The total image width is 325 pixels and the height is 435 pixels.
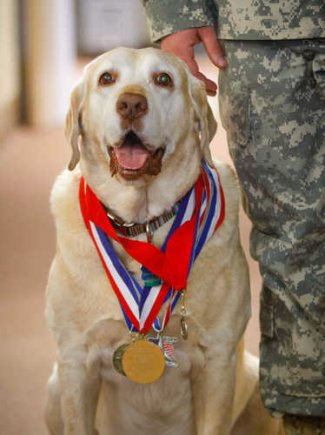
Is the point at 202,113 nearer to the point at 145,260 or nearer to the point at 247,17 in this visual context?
the point at 247,17

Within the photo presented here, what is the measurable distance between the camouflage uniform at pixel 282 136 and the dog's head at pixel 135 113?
8cm

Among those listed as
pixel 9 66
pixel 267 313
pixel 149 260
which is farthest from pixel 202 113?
pixel 9 66

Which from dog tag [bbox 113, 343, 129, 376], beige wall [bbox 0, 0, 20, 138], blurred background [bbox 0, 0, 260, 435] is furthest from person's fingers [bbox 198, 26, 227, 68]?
beige wall [bbox 0, 0, 20, 138]

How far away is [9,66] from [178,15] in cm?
520

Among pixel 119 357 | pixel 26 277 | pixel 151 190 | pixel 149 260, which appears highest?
pixel 151 190

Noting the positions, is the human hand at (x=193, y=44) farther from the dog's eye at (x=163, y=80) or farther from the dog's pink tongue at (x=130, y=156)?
the dog's pink tongue at (x=130, y=156)

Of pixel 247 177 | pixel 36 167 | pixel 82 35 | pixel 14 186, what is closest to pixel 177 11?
pixel 247 177

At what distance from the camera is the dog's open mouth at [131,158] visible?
7.31ft

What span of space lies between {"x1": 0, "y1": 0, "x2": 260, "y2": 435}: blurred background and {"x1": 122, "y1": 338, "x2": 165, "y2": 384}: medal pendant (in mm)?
624

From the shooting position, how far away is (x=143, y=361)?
7.52ft

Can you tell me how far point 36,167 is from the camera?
21.1 feet

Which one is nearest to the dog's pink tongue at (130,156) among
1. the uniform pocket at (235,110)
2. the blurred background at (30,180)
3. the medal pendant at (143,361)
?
the uniform pocket at (235,110)

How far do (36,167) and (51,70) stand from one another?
163 cm

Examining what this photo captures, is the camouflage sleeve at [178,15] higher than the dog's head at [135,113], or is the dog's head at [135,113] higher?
the camouflage sleeve at [178,15]
